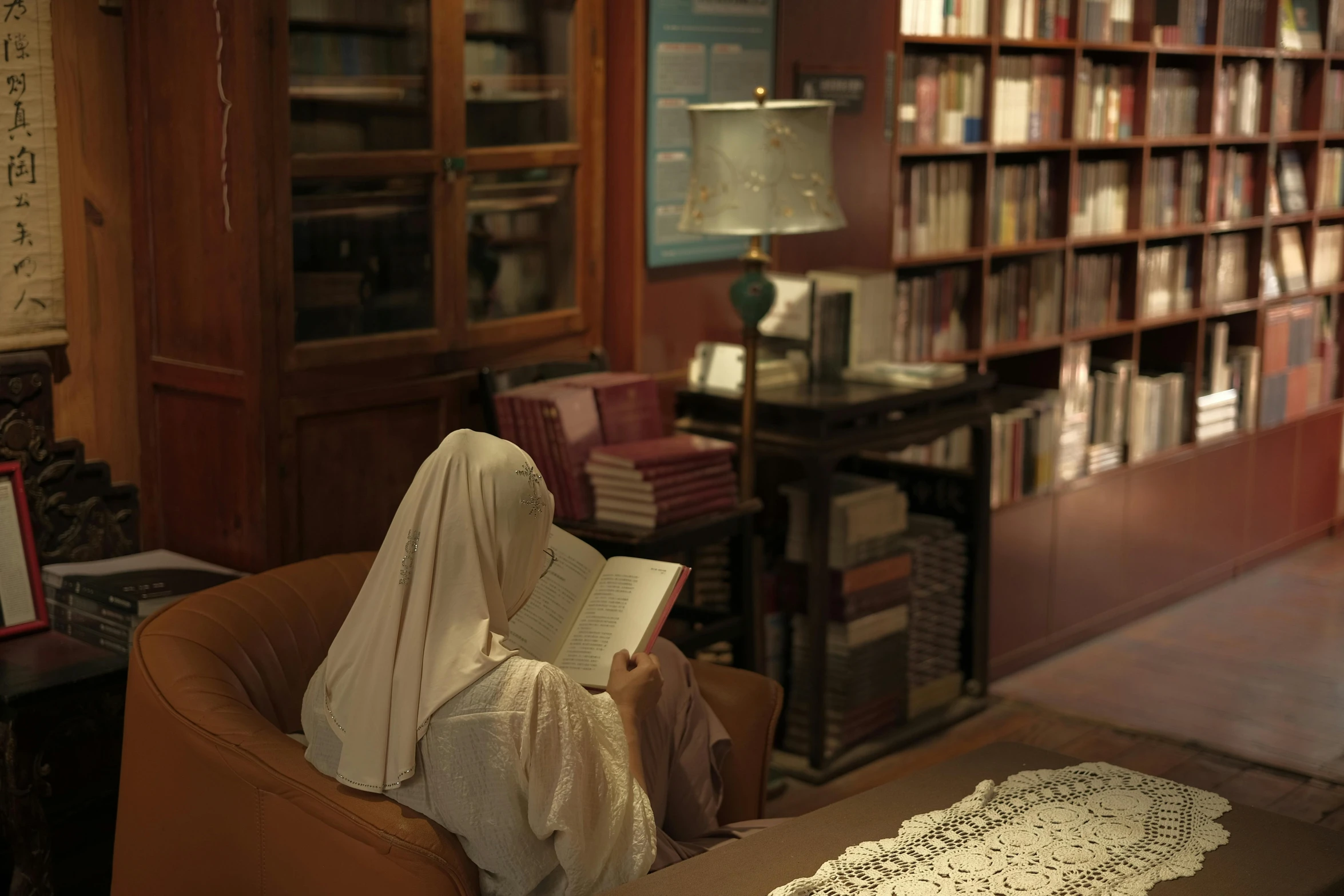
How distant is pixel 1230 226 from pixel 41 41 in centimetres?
439

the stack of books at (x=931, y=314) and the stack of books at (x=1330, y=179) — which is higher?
the stack of books at (x=1330, y=179)

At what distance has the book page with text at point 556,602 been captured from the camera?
7.77 ft

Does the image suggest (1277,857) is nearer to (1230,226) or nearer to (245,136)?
(245,136)

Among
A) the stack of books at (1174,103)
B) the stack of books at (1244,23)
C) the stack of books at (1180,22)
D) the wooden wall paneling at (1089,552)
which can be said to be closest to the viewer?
the wooden wall paneling at (1089,552)

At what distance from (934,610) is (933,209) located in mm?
1228

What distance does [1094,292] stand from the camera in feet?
17.2

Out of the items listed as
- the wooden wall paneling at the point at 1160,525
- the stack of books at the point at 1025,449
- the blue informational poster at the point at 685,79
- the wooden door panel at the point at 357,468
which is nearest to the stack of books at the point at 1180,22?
the stack of books at the point at 1025,449

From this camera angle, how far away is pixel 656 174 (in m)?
3.69

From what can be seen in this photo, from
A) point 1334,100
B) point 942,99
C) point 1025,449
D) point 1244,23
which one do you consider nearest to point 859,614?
point 1025,449

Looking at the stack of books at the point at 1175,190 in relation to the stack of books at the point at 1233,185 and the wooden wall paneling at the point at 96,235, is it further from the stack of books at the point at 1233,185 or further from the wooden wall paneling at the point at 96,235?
the wooden wall paneling at the point at 96,235

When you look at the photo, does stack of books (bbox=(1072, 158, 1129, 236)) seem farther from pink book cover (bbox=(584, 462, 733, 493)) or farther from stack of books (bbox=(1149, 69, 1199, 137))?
pink book cover (bbox=(584, 462, 733, 493))

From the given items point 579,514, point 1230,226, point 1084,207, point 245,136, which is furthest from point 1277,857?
point 1230,226

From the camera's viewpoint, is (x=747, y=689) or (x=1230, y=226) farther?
(x=1230, y=226)

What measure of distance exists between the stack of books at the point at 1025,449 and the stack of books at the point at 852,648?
0.86 metres
